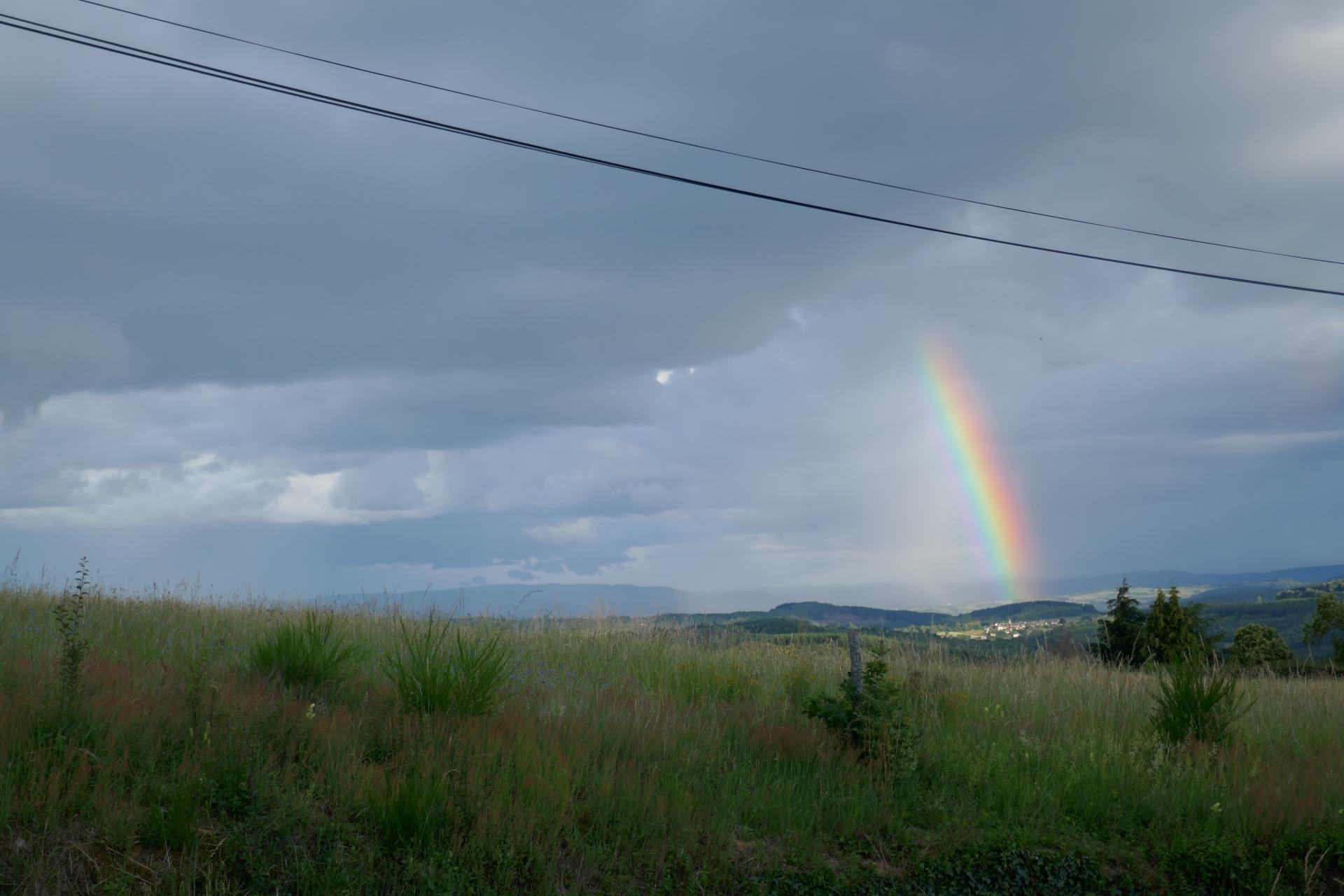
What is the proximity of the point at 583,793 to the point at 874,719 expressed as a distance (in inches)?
137

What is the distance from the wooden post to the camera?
9773mm

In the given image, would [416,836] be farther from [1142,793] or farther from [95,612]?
[95,612]

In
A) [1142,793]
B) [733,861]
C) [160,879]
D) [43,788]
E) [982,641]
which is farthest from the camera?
[982,641]

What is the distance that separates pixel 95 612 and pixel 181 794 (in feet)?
24.6

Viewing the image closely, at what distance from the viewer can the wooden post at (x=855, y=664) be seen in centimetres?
977

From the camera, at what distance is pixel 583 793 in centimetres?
750

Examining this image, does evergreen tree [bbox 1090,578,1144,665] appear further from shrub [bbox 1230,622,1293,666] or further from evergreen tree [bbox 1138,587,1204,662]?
shrub [bbox 1230,622,1293,666]

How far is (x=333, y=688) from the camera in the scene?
9.30 meters

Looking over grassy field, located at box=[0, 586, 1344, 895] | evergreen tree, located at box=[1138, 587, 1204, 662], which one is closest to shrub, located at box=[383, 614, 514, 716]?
grassy field, located at box=[0, 586, 1344, 895]

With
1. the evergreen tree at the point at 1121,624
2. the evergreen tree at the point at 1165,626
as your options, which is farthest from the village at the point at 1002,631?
the evergreen tree at the point at 1165,626

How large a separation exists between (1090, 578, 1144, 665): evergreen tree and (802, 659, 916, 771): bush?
2575 cm

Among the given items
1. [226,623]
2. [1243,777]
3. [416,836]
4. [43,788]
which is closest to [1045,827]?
[1243,777]

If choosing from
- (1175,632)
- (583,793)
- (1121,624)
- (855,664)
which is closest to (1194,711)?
(855,664)

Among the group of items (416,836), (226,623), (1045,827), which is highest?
(226,623)
